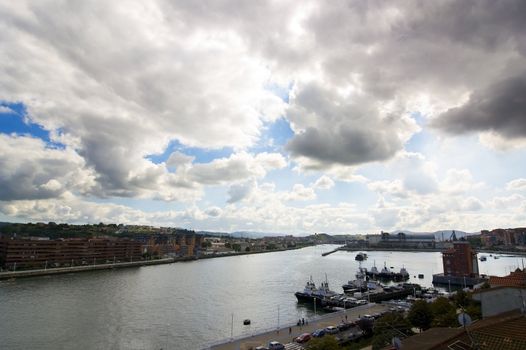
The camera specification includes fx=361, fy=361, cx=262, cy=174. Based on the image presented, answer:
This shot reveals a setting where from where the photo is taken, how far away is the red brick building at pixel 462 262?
7650 centimetres

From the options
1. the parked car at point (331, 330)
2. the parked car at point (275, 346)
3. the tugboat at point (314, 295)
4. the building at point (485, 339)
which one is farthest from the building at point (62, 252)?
the building at point (485, 339)

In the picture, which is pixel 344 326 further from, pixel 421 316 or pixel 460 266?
pixel 460 266

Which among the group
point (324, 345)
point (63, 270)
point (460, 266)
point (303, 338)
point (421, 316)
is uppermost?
point (460, 266)

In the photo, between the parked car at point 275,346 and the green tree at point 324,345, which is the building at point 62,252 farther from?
the green tree at point 324,345

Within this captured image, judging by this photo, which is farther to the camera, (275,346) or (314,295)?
(314,295)

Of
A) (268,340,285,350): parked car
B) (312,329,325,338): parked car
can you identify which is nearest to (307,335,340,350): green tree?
(268,340,285,350): parked car

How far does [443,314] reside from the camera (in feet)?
93.4

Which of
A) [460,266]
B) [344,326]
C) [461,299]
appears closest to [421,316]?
[344,326]

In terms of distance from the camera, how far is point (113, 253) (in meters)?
121

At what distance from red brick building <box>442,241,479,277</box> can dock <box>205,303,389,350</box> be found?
43.7 meters

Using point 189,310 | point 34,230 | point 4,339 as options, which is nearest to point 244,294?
point 189,310

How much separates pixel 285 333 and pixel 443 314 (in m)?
13.1

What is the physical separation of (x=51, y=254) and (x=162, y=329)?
→ 8148 cm

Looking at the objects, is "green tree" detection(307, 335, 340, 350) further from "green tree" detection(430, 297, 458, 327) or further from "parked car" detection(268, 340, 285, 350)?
"green tree" detection(430, 297, 458, 327)
